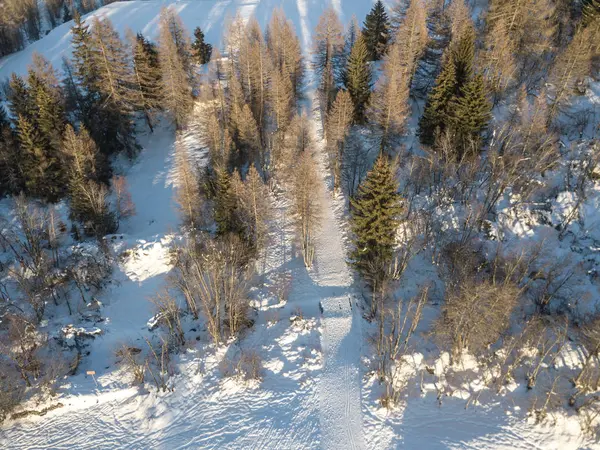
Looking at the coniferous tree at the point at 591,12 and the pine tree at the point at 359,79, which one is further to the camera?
the pine tree at the point at 359,79

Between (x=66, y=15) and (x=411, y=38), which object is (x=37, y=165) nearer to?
(x=411, y=38)

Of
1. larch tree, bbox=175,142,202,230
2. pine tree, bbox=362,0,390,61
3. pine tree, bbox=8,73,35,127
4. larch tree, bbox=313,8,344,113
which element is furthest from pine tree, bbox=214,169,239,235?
pine tree, bbox=362,0,390,61

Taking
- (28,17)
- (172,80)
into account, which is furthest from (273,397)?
(28,17)

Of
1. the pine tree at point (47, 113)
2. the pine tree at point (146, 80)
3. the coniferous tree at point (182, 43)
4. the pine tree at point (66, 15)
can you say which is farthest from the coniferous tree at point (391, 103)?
the pine tree at point (66, 15)

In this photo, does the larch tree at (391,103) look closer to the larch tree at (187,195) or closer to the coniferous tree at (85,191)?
the larch tree at (187,195)

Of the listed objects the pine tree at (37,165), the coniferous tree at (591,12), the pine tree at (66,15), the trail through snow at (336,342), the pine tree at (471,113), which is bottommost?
the trail through snow at (336,342)

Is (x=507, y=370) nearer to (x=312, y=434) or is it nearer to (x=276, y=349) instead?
(x=312, y=434)

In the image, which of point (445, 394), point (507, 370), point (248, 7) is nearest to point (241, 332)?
point (445, 394)
